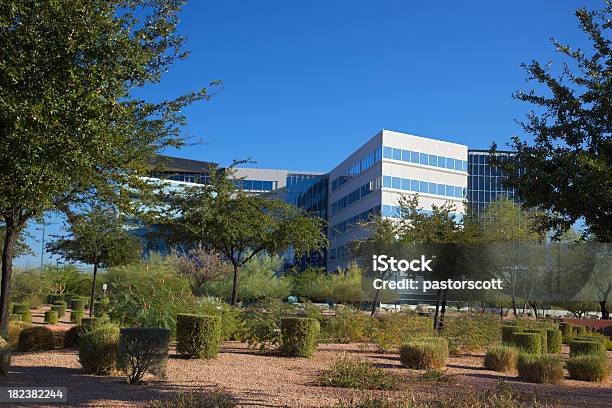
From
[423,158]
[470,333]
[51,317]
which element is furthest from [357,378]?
[423,158]

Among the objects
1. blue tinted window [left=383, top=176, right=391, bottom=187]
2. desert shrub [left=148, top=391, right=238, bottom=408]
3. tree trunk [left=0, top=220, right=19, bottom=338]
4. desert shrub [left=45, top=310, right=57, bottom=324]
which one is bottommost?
desert shrub [left=148, top=391, right=238, bottom=408]

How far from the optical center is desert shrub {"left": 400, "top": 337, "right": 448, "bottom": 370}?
570 inches

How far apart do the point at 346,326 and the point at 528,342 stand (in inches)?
223

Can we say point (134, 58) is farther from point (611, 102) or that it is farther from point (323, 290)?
point (323, 290)

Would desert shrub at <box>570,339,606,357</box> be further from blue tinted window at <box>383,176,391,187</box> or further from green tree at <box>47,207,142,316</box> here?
blue tinted window at <box>383,176,391,187</box>

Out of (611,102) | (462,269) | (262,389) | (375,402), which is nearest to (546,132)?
(611,102)

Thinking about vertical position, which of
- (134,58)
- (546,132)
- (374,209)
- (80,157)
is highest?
(374,209)

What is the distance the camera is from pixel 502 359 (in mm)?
15227

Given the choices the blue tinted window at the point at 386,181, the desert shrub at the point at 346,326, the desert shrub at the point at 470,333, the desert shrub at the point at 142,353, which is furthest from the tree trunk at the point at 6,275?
the blue tinted window at the point at 386,181

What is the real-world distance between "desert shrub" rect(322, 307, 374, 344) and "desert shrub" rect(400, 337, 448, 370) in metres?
6.01

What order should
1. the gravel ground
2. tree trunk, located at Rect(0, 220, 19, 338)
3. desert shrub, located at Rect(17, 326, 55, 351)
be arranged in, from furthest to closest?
desert shrub, located at Rect(17, 326, 55, 351) → tree trunk, located at Rect(0, 220, 19, 338) → the gravel ground

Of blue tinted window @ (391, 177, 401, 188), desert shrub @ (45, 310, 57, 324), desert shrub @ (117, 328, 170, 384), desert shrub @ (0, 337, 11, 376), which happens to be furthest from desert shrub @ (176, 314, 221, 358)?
blue tinted window @ (391, 177, 401, 188)

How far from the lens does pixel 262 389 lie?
10570 millimetres

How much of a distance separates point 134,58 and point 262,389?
17.3ft
